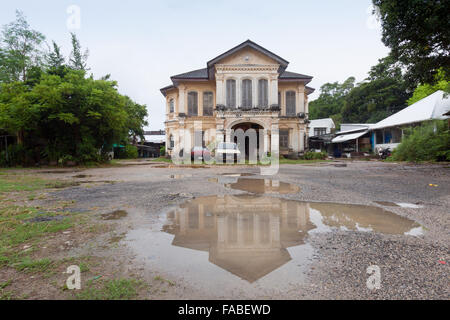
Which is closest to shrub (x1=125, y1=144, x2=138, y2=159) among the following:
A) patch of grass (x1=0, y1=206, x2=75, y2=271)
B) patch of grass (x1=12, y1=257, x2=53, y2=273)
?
patch of grass (x1=0, y1=206, x2=75, y2=271)

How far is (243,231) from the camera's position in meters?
2.58

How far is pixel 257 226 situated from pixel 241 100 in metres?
16.9

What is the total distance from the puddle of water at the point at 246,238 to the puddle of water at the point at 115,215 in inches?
25.5

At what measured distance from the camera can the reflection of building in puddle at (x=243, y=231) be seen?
191 cm

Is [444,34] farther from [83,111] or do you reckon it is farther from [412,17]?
[83,111]

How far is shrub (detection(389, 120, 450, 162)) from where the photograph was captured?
1267 centimetres

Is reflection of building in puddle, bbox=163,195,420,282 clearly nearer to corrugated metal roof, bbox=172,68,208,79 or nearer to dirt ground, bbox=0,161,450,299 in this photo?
dirt ground, bbox=0,161,450,299

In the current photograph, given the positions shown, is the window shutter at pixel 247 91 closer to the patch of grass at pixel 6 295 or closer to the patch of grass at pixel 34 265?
the patch of grass at pixel 34 265

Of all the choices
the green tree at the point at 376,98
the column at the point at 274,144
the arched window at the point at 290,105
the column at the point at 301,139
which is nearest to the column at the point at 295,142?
the column at the point at 301,139

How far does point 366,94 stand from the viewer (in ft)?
140

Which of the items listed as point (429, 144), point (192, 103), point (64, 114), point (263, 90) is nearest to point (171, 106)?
point (192, 103)

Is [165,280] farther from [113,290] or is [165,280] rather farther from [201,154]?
[201,154]
